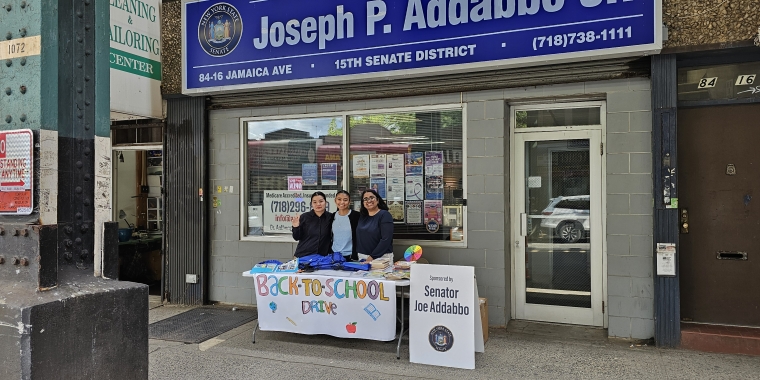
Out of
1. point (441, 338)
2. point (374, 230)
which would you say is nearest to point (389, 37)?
point (374, 230)

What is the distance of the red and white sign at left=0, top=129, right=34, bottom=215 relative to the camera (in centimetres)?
233

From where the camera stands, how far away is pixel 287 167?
7.41m

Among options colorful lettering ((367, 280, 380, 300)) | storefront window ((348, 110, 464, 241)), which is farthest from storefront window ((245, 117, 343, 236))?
colorful lettering ((367, 280, 380, 300))

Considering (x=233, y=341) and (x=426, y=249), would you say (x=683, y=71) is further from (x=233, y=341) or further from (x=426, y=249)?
(x=233, y=341)

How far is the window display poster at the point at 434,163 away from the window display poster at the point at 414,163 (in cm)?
8

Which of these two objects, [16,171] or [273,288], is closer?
[16,171]

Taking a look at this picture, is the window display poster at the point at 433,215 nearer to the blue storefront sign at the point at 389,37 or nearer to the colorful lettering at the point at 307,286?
the blue storefront sign at the point at 389,37

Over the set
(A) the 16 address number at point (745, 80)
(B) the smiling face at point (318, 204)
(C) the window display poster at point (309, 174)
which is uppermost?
(A) the 16 address number at point (745, 80)

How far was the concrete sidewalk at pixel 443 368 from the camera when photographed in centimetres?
478

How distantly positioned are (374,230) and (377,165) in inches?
40.6

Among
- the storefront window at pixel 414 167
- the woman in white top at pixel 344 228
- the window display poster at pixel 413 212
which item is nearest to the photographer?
the woman in white top at pixel 344 228

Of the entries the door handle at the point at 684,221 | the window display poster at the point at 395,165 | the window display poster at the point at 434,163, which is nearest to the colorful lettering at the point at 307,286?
the window display poster at the point at 395,165

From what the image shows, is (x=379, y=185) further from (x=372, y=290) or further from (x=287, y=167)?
(x=372, y=290)

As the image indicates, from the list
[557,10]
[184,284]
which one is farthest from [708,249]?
[184,284]
